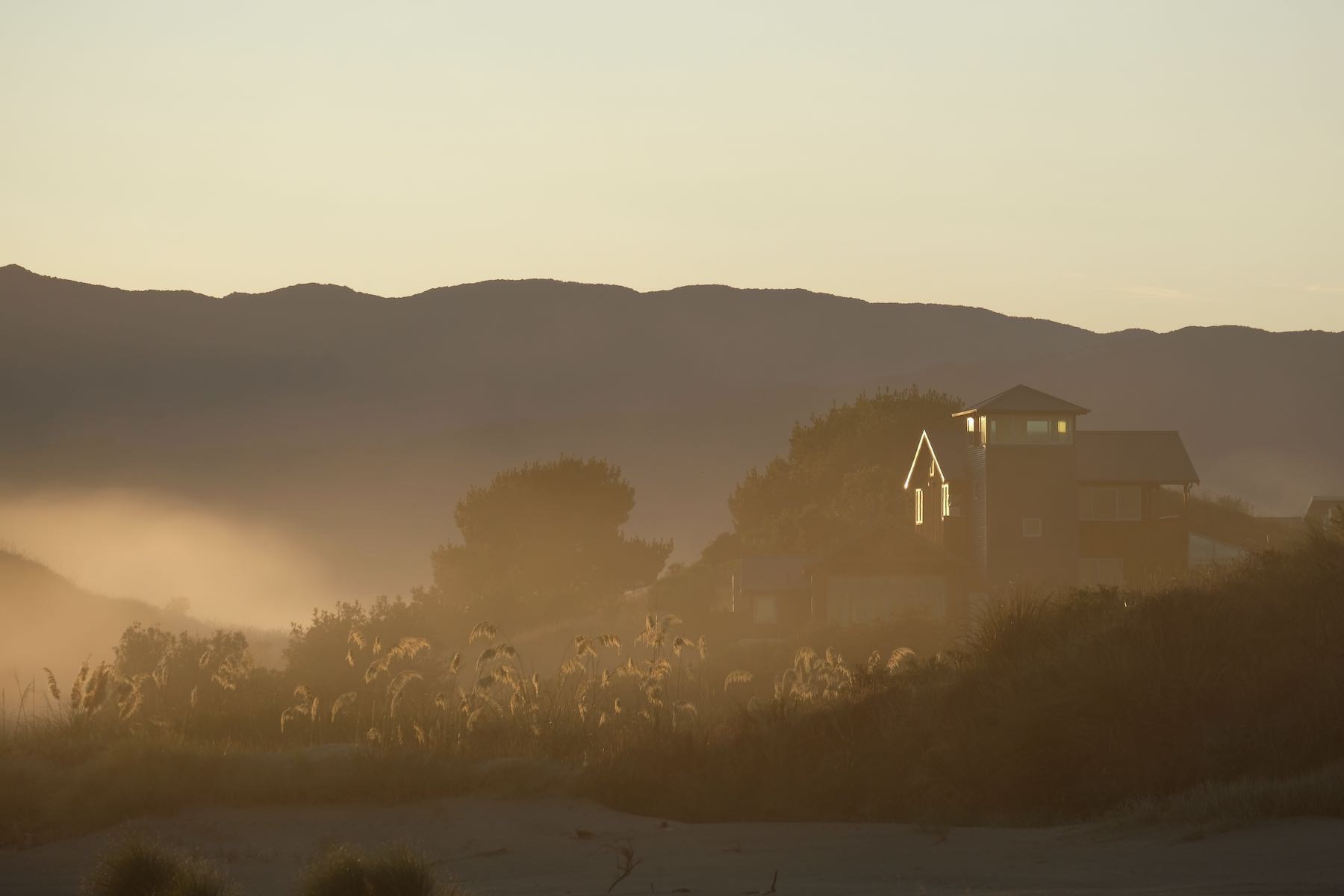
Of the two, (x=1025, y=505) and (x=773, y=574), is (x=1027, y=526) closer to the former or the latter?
(x=1025, y=505)

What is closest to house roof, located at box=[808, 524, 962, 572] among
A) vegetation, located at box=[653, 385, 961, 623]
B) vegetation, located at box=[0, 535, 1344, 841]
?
vegetation, located at box=[653, 385, 961, 623]

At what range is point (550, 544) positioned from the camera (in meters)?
78.9

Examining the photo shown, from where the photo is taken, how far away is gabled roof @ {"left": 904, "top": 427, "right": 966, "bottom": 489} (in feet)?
189

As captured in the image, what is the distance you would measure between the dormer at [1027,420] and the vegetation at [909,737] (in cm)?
3680

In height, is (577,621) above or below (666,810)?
below

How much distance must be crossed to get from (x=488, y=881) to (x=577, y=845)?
4.47 ft

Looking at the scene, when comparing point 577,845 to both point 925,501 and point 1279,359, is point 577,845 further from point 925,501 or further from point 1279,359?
point 1279,359

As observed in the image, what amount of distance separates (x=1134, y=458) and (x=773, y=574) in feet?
50.5

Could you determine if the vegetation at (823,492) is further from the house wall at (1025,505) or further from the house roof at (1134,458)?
the house wall at (1025,505)

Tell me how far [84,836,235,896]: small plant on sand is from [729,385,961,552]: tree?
206ft

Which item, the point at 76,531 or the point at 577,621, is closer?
the point at 577,621

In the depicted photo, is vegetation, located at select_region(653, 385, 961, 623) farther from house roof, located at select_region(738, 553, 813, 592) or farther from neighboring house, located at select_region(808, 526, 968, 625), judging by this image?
neighboring house, located at select_region(808, 526, 968, 625)

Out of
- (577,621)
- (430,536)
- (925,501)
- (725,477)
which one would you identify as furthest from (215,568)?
(925,501)

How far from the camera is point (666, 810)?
13.6m
